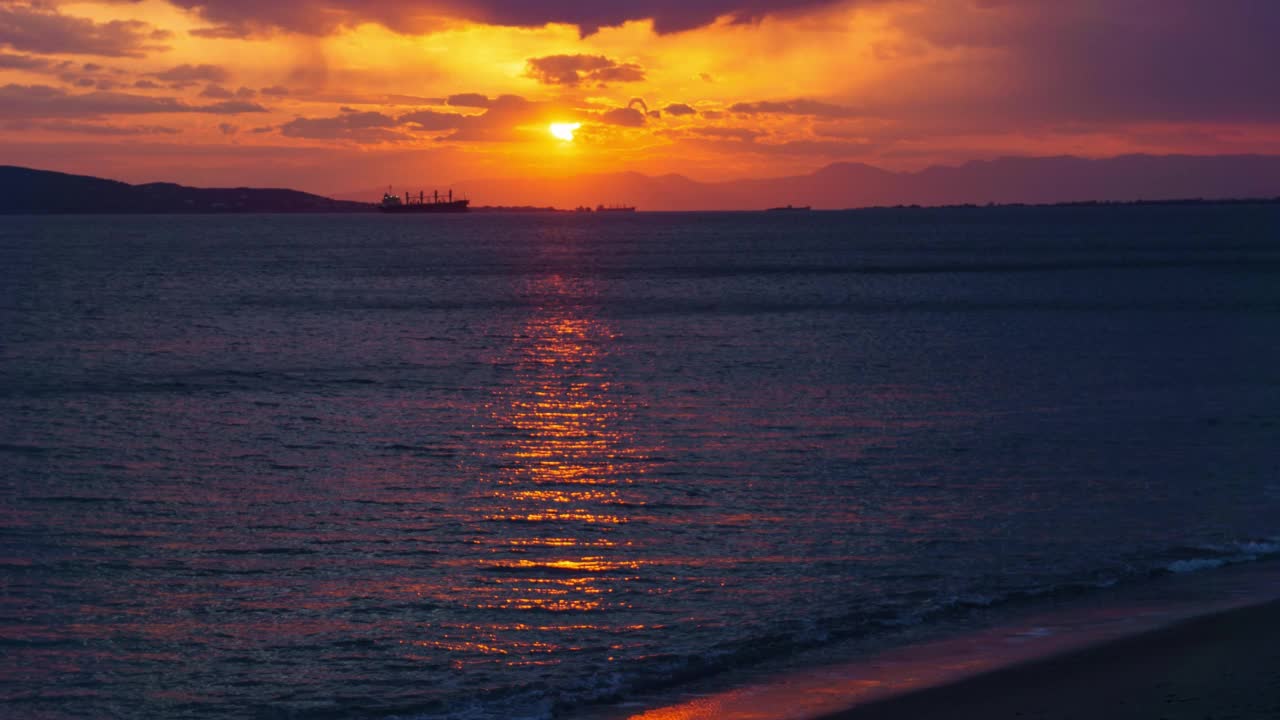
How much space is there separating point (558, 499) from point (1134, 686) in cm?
1042

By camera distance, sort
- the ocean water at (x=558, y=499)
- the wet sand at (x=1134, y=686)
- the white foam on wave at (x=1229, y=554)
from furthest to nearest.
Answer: the white foam on wave at (x=1229, y=554) < the ocean water at (x=558, y=499) < the wet sand at (x=1134, y=686)

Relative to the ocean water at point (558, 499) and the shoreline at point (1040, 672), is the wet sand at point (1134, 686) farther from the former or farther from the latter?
the ocean water at point (558, 499)

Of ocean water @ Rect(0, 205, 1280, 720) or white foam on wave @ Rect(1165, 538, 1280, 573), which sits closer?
ocean water @ Rect(0, 205, 1280, 720)

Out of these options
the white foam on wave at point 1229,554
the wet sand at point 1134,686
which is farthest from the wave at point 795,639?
the wet sand at point 1134,686

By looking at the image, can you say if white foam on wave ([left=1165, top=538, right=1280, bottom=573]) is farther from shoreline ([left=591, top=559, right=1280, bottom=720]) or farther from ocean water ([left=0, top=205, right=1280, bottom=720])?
shoreline ([left=591, top=559, right=1280, bottom=720])

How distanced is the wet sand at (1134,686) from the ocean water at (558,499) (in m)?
2.10

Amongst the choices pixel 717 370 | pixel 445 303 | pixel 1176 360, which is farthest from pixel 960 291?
pixel 717 370

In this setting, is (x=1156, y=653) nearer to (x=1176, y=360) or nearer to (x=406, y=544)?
(x=406, y=544)

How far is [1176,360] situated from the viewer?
126 feet

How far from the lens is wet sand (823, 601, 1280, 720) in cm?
1003

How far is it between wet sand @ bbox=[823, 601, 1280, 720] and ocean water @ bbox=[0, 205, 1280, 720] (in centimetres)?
210

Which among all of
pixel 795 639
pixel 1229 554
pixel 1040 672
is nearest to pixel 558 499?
→ pixel 795 639

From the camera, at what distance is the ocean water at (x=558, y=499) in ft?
41.5

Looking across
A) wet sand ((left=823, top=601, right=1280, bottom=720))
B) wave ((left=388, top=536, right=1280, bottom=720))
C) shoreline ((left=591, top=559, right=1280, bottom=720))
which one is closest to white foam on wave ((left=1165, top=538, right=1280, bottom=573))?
wave ((left=388, top=536, right=1280, bottom=720))
